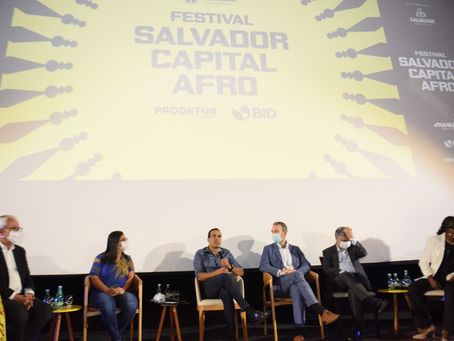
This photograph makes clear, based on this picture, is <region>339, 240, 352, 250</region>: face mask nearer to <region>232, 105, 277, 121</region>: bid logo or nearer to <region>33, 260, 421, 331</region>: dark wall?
A: <region>33, 260, 421, 331</region>: dark wall

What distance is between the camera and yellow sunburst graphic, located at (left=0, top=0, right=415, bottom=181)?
346 centimetres

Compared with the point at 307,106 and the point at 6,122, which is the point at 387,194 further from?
the point at 6,122

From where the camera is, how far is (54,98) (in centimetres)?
353

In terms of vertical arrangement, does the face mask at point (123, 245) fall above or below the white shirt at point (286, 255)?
above

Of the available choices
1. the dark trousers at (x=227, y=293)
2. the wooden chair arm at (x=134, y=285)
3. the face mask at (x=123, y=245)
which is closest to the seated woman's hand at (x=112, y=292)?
the wooden chair arm at (x=134, y=285)

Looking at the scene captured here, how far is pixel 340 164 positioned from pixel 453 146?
1373 millimetres

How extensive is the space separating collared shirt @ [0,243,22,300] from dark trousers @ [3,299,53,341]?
180 millimetres

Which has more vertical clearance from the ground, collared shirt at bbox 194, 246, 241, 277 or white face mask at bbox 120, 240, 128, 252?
white face mask at bbox 120, 240, 128, 252

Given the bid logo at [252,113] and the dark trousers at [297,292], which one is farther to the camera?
the bid logo at [252,113]

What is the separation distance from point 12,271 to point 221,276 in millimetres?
1597

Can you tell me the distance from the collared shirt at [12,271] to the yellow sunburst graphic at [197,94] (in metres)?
0.78

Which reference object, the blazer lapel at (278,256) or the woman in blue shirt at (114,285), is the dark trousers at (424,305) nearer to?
the blazer lapel at (278,256)

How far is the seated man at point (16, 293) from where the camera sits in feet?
8.13

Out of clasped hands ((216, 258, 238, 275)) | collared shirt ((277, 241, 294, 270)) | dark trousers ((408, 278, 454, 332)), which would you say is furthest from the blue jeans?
dark trousers ((408, 278, 454, 332))
